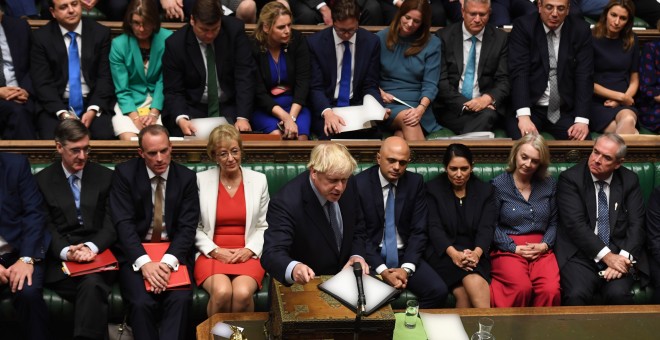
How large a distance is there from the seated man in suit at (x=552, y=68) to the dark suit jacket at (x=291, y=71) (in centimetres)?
121

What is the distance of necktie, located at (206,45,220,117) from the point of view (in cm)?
527

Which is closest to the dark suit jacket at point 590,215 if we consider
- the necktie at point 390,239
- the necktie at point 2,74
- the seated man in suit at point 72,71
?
the necktie at point 390,239

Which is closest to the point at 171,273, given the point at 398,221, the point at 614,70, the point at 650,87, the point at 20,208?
the point at 20,208

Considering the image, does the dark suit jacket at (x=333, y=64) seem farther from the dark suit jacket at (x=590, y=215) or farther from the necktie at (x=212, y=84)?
the dark suit jacket at (x=590, y=215)

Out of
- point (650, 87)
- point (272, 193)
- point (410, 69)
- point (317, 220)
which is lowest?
point (272, 193)

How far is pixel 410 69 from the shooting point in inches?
218

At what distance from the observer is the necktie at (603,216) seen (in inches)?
186

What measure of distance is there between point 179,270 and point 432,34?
226cm

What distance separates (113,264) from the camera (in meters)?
4.32

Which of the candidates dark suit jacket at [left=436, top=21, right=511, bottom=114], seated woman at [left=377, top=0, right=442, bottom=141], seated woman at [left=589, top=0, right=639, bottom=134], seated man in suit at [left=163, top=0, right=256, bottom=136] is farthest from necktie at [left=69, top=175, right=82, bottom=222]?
seated woman at [left=589, top=0, right=639, bottom=134]

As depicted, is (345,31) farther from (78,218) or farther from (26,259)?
(26,259)

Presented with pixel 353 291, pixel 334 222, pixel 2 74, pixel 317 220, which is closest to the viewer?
pixel 353 291

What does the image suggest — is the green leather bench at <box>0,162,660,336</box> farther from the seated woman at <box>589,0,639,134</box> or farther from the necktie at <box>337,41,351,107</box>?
the necktie at <box>337,41,351,107</box>

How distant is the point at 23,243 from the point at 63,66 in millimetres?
1310
